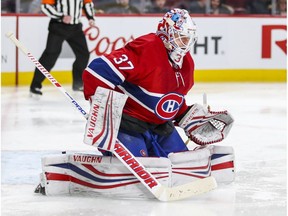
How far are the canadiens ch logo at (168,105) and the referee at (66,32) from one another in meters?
3.91

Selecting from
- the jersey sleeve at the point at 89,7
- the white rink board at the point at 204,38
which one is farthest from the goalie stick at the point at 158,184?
the white rink board at the point at 204,38

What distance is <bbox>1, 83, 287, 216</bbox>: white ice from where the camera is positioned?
12.1 feet

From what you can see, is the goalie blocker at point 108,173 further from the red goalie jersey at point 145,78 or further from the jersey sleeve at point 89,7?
the jersey sleeve at point 89,7

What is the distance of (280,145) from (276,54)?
4009mm

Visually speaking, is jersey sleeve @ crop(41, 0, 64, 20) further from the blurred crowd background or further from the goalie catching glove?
the goalie catching glove

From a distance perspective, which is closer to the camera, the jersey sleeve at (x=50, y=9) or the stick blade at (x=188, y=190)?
the stick blade at (x=188, y=190)

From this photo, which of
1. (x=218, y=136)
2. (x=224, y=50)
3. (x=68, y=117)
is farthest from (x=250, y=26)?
(x=218, y=136)

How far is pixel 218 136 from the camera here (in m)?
4.22

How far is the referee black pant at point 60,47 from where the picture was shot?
7949 mm

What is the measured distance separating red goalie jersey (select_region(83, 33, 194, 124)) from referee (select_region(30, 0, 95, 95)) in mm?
3898

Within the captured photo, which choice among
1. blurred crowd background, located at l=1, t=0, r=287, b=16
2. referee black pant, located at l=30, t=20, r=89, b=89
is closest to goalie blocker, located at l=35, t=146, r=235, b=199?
referee black pant, located at l=30, t=20, r=89, b=89

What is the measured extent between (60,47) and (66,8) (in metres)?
0.34

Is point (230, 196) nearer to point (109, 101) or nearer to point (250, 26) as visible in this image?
point (109, 101)

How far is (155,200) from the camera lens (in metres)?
3.81
